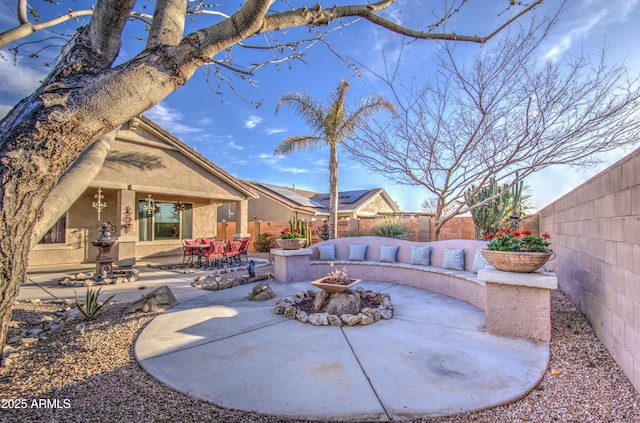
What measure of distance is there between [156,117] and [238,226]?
5251mm

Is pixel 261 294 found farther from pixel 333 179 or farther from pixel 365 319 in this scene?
pixel 333 179

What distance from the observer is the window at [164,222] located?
1232cm

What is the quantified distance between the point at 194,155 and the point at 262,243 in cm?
596

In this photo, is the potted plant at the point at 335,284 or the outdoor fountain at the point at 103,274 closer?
the potted plant at the point at 335,284

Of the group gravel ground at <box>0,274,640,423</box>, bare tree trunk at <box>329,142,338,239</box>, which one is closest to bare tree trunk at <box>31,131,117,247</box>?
gravel ground at <box>0,274,640,423</box>

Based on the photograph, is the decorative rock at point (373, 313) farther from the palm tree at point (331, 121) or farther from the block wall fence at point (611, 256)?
the palm tree at point (331, 121)

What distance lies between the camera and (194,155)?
37.9 ft

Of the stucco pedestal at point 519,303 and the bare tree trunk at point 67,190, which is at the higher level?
the bare tree trunk at point 67,190

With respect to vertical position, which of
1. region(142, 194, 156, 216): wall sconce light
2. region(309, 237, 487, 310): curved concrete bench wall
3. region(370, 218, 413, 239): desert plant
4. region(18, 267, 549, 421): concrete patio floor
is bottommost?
region(18, 267, 549, 421): concrete patio floor

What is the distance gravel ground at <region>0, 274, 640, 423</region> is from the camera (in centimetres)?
231

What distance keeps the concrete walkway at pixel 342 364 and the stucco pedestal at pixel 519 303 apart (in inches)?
7.2

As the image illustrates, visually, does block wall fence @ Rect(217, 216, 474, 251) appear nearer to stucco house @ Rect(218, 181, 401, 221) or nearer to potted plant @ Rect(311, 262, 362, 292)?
stucco house @ Rect(218, 181, 401, 221)

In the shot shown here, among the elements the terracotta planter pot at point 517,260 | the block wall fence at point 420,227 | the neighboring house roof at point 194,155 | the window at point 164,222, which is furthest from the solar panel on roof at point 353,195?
the terracotta planter pot at point 517,260

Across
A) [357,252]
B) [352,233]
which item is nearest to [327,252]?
[357,252]
